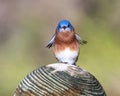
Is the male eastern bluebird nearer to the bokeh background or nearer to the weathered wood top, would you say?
the weathered wood top

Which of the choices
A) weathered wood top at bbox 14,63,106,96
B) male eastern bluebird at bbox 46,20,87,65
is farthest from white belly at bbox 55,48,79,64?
weathered wood top at bbox 14,63,106,96

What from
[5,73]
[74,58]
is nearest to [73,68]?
[74,58]

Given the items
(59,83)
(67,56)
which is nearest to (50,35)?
(67,56)

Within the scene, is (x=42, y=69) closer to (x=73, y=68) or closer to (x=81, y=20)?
(x=73, y=68)

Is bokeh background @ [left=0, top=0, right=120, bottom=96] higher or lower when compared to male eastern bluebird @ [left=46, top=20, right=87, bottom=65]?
lower

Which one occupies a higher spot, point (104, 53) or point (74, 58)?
point (74, 58)

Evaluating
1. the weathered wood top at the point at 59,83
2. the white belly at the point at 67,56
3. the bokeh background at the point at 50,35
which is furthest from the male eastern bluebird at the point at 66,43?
the bokeh background at the point at 50,35
